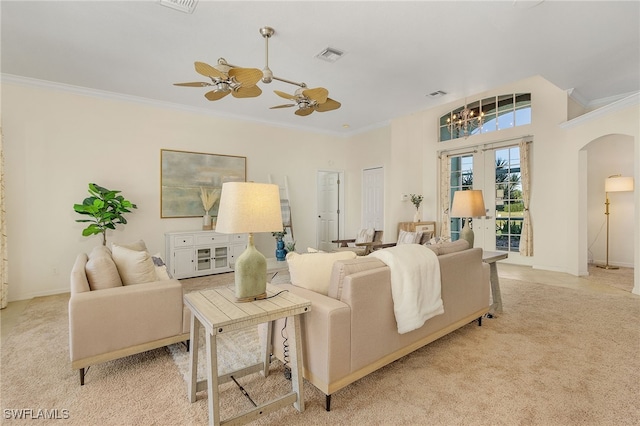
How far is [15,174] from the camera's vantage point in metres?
4.05

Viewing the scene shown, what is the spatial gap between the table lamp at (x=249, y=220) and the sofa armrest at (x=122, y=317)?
877 mm

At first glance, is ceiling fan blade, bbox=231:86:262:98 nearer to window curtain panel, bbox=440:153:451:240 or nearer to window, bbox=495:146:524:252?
window curtain panel, bbox=440:153:451:240

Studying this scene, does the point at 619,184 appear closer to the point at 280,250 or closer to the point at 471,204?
the point at 471,204

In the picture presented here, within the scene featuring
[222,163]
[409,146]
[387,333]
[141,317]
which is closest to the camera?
[387,333]

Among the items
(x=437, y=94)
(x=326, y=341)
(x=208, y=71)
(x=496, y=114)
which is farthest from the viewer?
(x=496, y=114)

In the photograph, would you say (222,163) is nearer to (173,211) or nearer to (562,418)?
(173,211)

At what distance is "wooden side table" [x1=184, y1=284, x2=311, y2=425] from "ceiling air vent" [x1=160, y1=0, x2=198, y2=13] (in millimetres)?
2456

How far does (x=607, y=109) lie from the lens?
4402mm

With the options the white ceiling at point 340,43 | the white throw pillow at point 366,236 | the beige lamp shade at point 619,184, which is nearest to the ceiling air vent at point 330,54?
the white ceiling at point 340,43

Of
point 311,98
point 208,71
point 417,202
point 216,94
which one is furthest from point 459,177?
point 208,71

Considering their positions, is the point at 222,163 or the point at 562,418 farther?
the point at 222,163

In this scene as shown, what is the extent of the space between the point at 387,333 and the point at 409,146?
551cm

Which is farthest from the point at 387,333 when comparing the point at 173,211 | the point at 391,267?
the point at 173,211

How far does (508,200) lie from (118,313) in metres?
6.47
